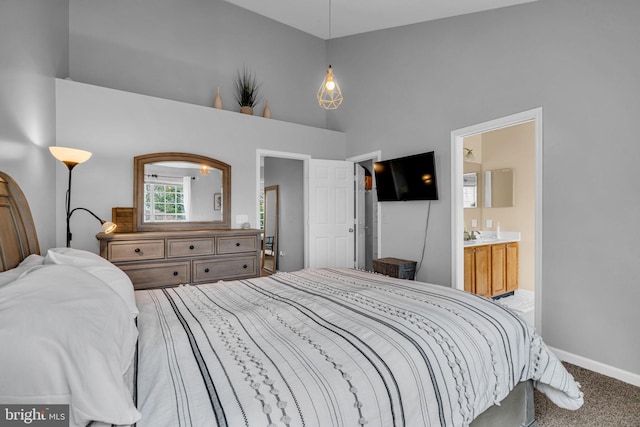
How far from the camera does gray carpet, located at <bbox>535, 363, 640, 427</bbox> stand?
1894 mm

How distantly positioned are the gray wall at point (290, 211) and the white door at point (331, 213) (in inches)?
42.6

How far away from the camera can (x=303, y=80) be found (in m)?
5.48

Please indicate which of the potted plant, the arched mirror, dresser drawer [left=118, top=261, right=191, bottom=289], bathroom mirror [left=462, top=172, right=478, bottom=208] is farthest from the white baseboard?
the arched mirror

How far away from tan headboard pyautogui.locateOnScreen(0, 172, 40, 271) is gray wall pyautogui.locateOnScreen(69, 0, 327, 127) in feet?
9.45

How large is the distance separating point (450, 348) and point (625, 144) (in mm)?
2381

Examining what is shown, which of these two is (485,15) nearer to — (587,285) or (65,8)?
(587,285)

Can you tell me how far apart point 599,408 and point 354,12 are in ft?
15.4

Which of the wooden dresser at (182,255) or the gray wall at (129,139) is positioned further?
the gray wall at (129,139)

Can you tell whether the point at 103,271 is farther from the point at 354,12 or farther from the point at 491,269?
the point at 491,269

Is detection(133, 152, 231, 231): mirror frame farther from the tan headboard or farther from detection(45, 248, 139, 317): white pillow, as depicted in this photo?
detection(45, 248, 139, 317): white pillow

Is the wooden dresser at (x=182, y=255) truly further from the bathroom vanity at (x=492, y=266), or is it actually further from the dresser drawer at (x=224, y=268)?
the bathroom vanity at (x=492, y=266)

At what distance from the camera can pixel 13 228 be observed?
155 centimetres

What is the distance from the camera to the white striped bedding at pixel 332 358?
87cm

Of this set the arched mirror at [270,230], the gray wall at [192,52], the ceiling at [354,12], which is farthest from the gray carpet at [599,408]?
the arched mirror at [270,230]
